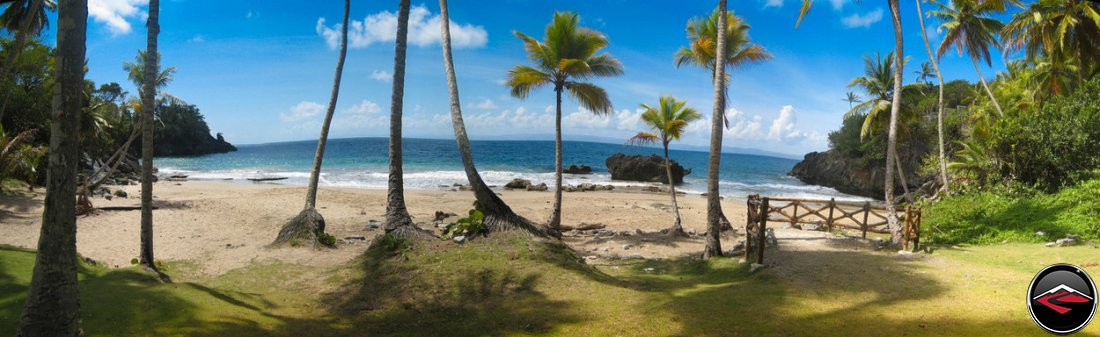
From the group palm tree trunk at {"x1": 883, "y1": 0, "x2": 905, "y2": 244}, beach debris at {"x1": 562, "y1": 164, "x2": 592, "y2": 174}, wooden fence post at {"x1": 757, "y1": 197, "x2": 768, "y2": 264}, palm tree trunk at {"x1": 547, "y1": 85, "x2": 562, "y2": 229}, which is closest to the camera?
wooden fence post at {"x1": 757, "y1": 197, "x2": 768, "y2": 264}

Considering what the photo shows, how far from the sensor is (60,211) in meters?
4.59

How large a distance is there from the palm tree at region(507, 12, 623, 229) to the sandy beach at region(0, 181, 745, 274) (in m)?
4.33

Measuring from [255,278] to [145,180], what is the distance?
2.74 m

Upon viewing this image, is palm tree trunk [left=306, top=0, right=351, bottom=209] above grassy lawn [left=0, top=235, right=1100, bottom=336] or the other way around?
above

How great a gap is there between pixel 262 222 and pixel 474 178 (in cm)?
1019

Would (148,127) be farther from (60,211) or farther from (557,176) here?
(557,176)

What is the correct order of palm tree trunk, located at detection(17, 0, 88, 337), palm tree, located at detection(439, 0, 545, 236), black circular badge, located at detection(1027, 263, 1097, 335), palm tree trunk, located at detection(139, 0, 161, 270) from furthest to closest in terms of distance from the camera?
palm tree, located at detection(439, 0, 545, 236)
palm tree trunk, located at detection(139, 0, 161, 270)
palm tree trunk, located at detection(17, 0, 88, 337)
black circular badge, located at detection(1027, 263, 1097, 335)

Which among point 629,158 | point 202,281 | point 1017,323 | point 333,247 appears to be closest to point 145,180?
point 202,281

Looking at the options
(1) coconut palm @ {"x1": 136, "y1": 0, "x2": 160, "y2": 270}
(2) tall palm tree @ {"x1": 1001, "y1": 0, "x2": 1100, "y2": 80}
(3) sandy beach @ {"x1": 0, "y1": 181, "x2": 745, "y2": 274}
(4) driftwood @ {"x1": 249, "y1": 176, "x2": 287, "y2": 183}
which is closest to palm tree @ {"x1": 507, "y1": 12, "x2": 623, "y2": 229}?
(3) sandy beach @ {"x1": 0, "y1": 181, "x2": 745, "y2": 274}

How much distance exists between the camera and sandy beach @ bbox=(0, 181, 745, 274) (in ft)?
39.5

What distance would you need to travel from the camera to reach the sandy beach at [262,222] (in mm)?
12055

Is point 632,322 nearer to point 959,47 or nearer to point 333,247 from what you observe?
point 333,247

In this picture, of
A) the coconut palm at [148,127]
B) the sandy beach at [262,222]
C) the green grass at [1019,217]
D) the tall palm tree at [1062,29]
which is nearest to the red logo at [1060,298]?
the sandy beach at [262,222]

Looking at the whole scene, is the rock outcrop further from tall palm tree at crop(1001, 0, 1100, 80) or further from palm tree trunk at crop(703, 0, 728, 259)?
palm tree trunk at crop(703, 0, 728, 259)
